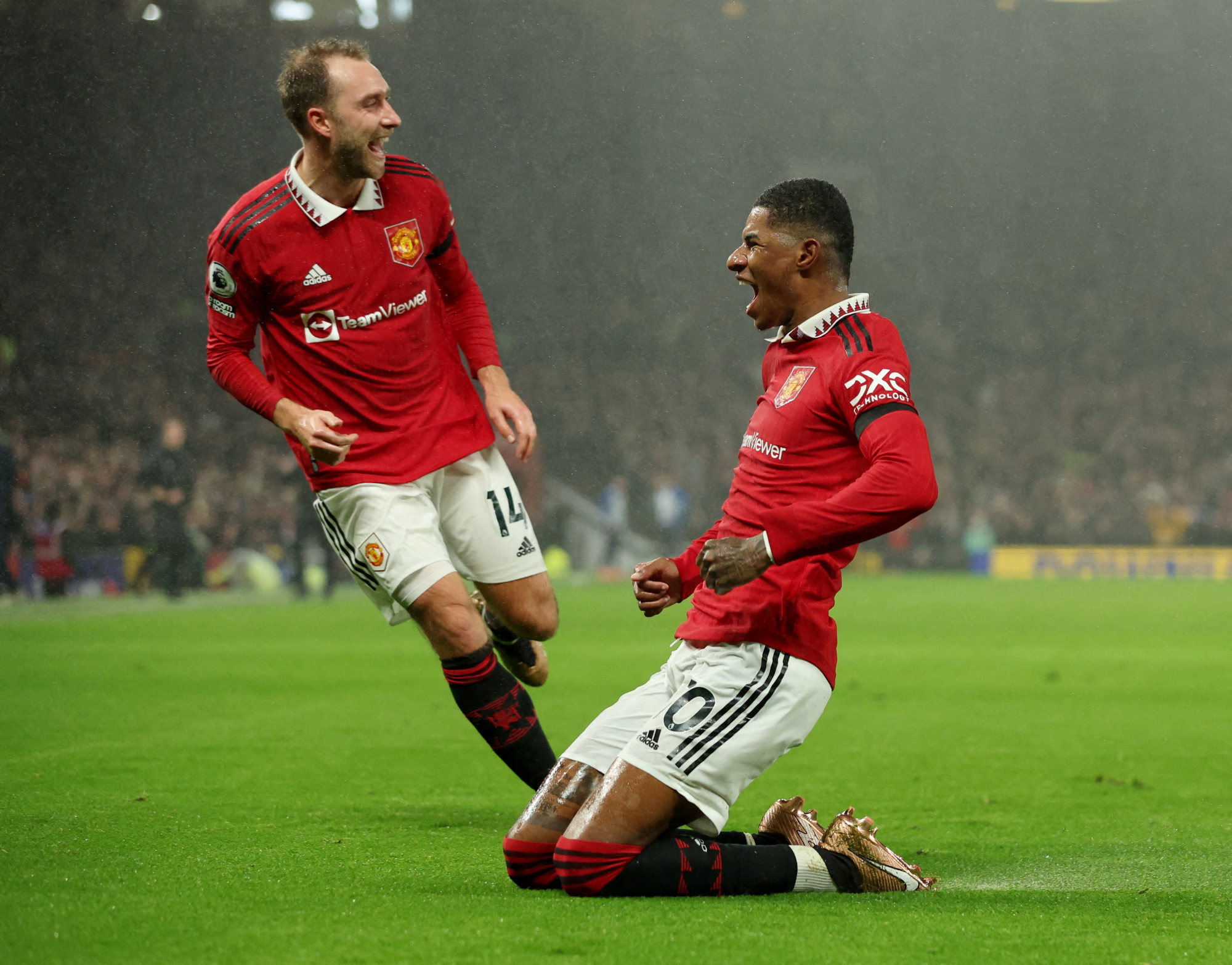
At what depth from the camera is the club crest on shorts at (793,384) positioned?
118 inches

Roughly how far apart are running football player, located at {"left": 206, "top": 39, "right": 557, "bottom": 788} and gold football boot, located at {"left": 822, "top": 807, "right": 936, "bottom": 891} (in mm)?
931

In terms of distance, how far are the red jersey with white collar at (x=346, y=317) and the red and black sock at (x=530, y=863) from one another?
1.29 m

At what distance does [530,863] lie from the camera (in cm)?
302

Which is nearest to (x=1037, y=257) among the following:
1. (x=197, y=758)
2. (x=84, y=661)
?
(x=84, y=661)

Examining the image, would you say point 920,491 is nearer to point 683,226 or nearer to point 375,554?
point 375,554

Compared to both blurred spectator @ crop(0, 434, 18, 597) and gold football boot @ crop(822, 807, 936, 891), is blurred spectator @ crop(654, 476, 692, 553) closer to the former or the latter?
blurred spectator @ crop(0, 434, 18, 597)

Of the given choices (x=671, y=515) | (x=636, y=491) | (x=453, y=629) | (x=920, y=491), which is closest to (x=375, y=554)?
(x=453, y=629)

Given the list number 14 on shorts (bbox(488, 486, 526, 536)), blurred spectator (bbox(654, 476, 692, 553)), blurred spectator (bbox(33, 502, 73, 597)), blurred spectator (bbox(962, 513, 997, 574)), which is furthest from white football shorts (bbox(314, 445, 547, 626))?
blurred spectator (bbox(962, 513, 997, 574))

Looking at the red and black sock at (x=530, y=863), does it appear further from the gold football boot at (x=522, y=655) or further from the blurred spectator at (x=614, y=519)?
the blurred spectator at (x=614, y=519)

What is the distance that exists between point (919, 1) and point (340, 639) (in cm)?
1620

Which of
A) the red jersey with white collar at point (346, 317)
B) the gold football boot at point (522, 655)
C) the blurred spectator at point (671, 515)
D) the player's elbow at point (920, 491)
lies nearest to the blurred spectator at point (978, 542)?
the blurred spectator at point (671, 515)

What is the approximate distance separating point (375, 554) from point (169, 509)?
10.2m

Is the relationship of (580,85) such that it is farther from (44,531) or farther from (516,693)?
(516,693)

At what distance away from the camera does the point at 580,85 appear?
1945cm
